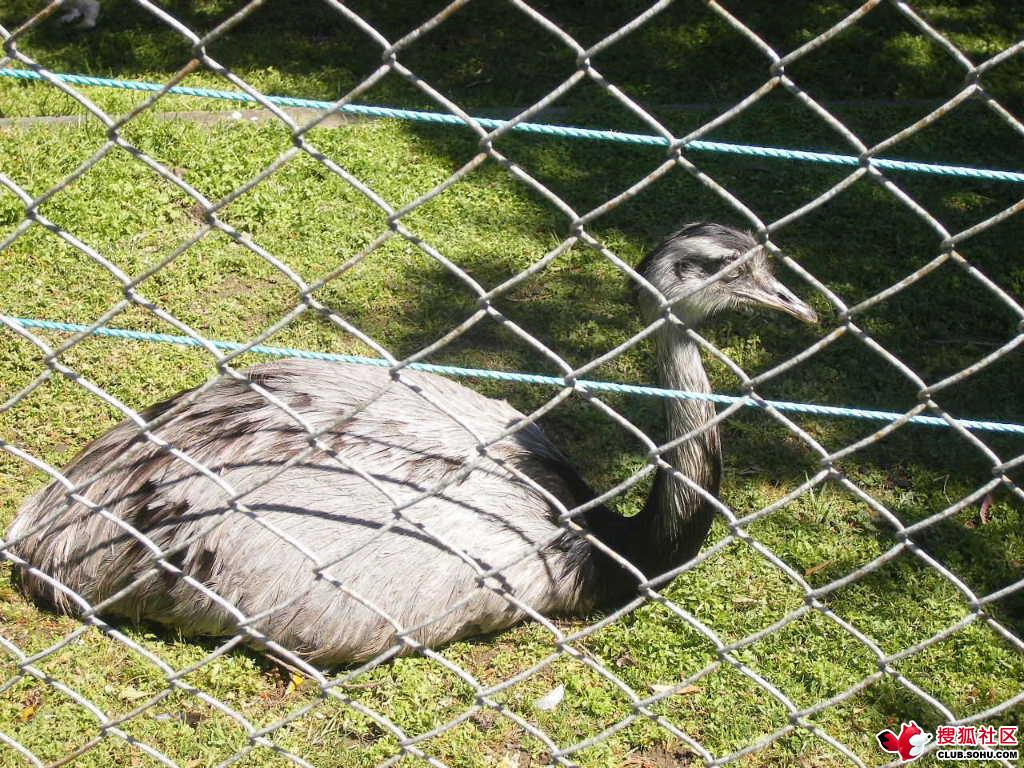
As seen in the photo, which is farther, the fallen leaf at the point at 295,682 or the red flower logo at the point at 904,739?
the fallen leaf at the point at 295,682

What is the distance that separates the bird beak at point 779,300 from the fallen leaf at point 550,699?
1375mm

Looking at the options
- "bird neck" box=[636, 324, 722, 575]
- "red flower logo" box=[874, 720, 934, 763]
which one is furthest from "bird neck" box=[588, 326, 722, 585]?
"red flower logo" box=[874, 720, 934, 763]

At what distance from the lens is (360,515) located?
3172 millimetres

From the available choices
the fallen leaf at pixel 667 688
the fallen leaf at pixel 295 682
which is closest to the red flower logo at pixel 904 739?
the fallen leaf at pixel 667 688

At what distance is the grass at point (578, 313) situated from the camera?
3.15 metres

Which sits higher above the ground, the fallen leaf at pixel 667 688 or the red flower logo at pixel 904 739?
the fallen leaf at pixel 667 688

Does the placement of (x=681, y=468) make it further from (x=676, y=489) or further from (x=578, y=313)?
(x=578, y=313)

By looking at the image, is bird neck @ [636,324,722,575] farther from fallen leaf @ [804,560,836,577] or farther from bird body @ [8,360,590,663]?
fallen leaf @ [804,560,836,577]

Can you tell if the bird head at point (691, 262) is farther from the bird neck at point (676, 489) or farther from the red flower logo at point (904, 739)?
the red flower logo at point (904, 739)

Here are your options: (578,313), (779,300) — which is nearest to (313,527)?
(779,300)

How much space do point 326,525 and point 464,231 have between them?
93.5 inches

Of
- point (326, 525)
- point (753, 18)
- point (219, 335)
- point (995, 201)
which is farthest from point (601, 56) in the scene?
point (326, 525)

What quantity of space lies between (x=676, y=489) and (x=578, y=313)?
63.7 inches

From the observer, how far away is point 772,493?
3979mm
